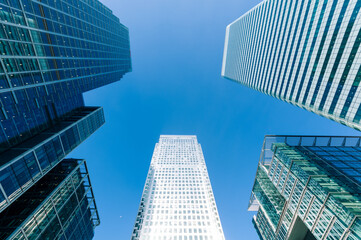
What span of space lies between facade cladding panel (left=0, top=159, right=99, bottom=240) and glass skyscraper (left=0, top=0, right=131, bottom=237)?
0.17 meters

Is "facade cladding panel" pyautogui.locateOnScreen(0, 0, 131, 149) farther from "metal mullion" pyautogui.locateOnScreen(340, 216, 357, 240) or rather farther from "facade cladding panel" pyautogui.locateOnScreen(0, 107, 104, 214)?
"metal mullion" pyautogui.locateOnScreen(340, 216, 357, 240)

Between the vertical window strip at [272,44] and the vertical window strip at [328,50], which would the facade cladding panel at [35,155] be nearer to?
the vertical window strip at [328,50]

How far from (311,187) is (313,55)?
37.2 m

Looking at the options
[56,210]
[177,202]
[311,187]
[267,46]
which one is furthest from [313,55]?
[56,210]

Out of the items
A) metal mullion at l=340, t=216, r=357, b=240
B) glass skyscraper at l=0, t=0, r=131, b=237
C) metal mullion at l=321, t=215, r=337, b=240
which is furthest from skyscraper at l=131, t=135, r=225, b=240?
metal mullion at l=340, t=216, r=357, b=240

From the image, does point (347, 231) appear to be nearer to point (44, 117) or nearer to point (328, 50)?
point (328, 50)

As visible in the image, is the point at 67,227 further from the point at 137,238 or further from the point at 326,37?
the point at 326,37

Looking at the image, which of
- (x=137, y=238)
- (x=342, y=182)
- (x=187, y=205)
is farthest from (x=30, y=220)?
→ (x=342, y=182)

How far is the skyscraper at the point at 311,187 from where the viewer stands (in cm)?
Result: 2852

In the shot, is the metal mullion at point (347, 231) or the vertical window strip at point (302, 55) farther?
the vertical window strip at point (302, 55)

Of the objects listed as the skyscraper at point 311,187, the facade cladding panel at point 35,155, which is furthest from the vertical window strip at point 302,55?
the facade cladding panel at point 35,155

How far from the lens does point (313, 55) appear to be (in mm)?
44750

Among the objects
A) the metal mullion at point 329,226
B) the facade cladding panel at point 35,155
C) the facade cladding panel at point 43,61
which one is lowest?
the metal mullion at point 329,226

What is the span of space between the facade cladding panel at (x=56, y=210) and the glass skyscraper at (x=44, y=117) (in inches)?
6.6
